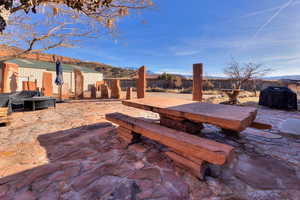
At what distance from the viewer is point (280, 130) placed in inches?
114

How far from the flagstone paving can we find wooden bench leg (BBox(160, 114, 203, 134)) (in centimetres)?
40

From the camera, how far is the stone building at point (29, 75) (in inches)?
260

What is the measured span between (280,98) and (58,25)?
9.22 meters

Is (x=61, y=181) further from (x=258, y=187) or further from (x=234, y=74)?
(x=234, y=74)

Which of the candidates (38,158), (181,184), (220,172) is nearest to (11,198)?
(38,158)

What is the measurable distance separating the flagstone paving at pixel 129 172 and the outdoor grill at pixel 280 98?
4.19 m

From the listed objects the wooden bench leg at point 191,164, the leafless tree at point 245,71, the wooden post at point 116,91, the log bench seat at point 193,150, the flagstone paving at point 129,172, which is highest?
the leafless tree at point 245,71

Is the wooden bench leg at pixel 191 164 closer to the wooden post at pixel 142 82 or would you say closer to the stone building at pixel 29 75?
the wooden post at pixel 142 82

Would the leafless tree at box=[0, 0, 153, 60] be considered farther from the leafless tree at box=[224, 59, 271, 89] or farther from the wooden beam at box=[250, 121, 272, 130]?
the leafless tree at box=[224, 59, 271, 89]

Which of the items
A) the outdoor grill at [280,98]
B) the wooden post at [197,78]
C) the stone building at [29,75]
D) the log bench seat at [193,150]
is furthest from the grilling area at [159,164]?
the stone building at [29,75]

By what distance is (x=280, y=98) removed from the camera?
5.43 metres

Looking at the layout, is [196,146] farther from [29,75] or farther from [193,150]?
[29,75]

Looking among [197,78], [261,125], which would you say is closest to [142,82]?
[197,78]

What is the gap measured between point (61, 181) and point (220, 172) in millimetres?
1739
